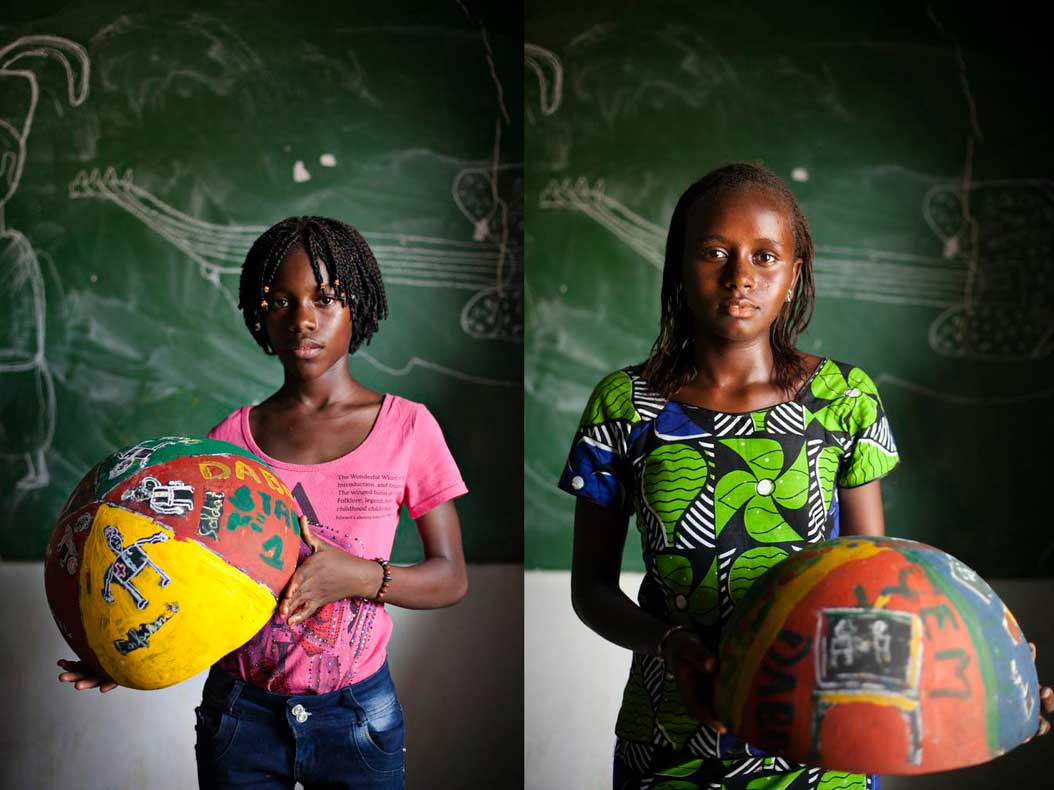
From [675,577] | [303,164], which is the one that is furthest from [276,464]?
[303,164]

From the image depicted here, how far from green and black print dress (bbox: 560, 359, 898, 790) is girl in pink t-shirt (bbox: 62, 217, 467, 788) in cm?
42

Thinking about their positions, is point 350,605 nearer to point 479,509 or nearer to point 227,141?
point 479,509

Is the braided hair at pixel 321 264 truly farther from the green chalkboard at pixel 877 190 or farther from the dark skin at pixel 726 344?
the green chalkboard at pixel 877 190

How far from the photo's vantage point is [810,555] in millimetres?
1074

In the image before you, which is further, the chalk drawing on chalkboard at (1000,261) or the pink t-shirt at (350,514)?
the chalk drawing on chalkboard at (1000,261)

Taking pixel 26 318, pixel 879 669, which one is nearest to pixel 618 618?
pixel 879 669

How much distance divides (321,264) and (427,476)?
42cm

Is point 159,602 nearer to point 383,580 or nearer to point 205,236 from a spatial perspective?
point 383,580

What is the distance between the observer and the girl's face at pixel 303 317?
163 cm

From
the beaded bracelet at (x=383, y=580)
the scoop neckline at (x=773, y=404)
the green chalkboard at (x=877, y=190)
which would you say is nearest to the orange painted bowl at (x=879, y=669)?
the scoop neckline at (x=773, y=404)

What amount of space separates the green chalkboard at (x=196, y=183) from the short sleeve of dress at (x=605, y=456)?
1.29 metres

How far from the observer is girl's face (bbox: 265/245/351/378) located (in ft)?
5.36

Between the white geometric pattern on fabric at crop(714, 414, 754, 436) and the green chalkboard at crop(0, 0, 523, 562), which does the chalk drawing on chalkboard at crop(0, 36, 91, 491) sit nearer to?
the green chalkboard at crop(0, 0, 523, 562)

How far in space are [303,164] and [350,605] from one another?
1.45 m
